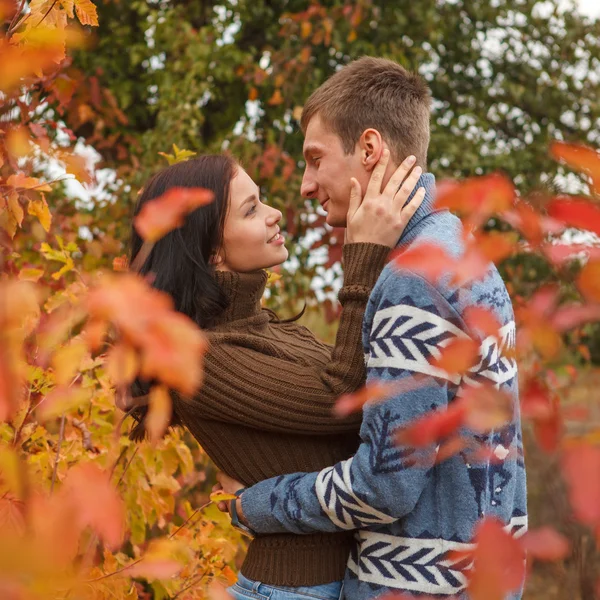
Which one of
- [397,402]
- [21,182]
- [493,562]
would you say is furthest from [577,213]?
[21,182]

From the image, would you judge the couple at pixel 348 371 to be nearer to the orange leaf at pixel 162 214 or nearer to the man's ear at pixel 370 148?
the man's ear at pixel 370 148

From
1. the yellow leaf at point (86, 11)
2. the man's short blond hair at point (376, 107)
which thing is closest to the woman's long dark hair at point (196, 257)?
the man's short blond hair at point (376, 107)

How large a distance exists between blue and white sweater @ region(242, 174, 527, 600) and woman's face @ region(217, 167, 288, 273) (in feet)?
1.51

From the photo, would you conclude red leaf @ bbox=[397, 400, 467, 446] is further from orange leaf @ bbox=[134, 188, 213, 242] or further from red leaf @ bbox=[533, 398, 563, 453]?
orange leaf @ bbox=[134, 188, 213, 242]

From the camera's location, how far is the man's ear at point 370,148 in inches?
71.9

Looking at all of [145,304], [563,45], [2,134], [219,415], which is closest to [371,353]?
[219,415]

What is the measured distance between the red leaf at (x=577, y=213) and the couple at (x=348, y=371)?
60cm

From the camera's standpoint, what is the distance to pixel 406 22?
570 centimetres

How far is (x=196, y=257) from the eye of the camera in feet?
6.28

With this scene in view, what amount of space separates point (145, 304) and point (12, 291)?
0.14 metres

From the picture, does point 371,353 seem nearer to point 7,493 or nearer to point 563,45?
point 7,493

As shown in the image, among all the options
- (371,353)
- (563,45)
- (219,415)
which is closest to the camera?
(371,353)

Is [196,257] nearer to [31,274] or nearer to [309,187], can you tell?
[309,187]

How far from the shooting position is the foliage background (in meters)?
2.55
